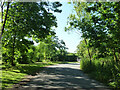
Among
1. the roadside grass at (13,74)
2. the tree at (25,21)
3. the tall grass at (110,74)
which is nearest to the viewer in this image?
the tall grass at (110,74)

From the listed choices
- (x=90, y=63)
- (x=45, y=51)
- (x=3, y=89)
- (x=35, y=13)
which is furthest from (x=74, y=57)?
(x=3, y=89)

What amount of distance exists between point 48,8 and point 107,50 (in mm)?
7965

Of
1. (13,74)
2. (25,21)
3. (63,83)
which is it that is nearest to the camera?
(63,83)

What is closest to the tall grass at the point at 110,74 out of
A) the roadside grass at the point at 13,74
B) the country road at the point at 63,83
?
the country road at the point at 63,83

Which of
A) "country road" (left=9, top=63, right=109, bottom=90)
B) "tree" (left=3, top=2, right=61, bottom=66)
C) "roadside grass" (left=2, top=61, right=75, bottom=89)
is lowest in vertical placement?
"country road" (left=9, top=63, right=109, bottom=90)

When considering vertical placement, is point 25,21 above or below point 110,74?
above

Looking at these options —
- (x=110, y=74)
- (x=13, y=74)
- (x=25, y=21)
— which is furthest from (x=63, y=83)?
(x=25, y=21)

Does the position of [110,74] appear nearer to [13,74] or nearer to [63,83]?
[63,83]

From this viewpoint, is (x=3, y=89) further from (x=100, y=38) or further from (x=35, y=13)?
(x=35, y=13)

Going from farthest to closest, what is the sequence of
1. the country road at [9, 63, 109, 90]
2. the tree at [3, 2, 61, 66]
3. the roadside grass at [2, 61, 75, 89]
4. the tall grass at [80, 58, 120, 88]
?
the tree at [3, 2, 61, 66] → the roadside grass at [2, 61, 75, 89] → the country road at [9, 63, 109, 90] → the tall grass at [80, 58, 120, 88]

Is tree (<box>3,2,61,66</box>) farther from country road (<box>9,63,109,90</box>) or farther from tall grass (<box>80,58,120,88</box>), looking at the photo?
tall grass (<box>80,58,120,88</box>)

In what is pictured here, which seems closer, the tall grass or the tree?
the tall grass

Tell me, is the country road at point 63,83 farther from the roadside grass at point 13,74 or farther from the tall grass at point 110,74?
the roadside grass at point 13,74

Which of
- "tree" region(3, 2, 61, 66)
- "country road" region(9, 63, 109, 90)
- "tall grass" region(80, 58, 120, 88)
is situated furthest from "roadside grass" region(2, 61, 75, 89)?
"tall grass" region(80, 58, 120, 88)
